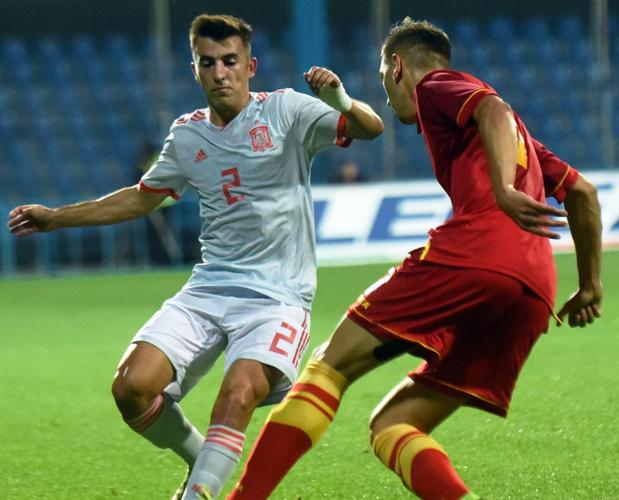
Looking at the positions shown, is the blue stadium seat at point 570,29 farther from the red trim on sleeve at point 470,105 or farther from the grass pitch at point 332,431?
the red trim on sleeve at point 470,105

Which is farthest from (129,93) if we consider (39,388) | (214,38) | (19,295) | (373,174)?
(214,38)

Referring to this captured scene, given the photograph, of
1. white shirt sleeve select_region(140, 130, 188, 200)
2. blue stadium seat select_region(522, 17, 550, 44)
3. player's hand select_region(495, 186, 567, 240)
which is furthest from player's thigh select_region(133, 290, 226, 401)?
blue stadium seat select_region(522, 17, 550, 44)

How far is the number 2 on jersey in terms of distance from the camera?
16.9 ft

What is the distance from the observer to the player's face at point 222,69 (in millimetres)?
Result: 5242

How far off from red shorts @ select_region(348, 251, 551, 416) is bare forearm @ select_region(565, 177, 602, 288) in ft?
1.24

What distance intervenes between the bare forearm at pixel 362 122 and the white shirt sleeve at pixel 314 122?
9 cm

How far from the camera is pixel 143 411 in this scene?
489cm

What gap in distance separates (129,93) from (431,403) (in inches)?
696

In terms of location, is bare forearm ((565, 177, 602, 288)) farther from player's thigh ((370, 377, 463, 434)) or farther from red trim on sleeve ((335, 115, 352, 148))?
red trim on sleeve ((335, 115, 352, 148))

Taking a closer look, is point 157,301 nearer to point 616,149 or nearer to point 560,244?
point 560,244

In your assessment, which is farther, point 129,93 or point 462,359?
point 129,93

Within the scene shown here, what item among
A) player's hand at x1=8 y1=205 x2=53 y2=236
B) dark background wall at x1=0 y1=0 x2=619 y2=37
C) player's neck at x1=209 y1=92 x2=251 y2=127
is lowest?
dark background wall at x1=0 y1=0 x2=619 y2=37

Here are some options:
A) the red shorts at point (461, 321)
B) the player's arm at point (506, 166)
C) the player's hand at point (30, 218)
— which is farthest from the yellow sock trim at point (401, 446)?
the player's hand at point (30, 218)

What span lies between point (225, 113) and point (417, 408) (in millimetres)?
1671
